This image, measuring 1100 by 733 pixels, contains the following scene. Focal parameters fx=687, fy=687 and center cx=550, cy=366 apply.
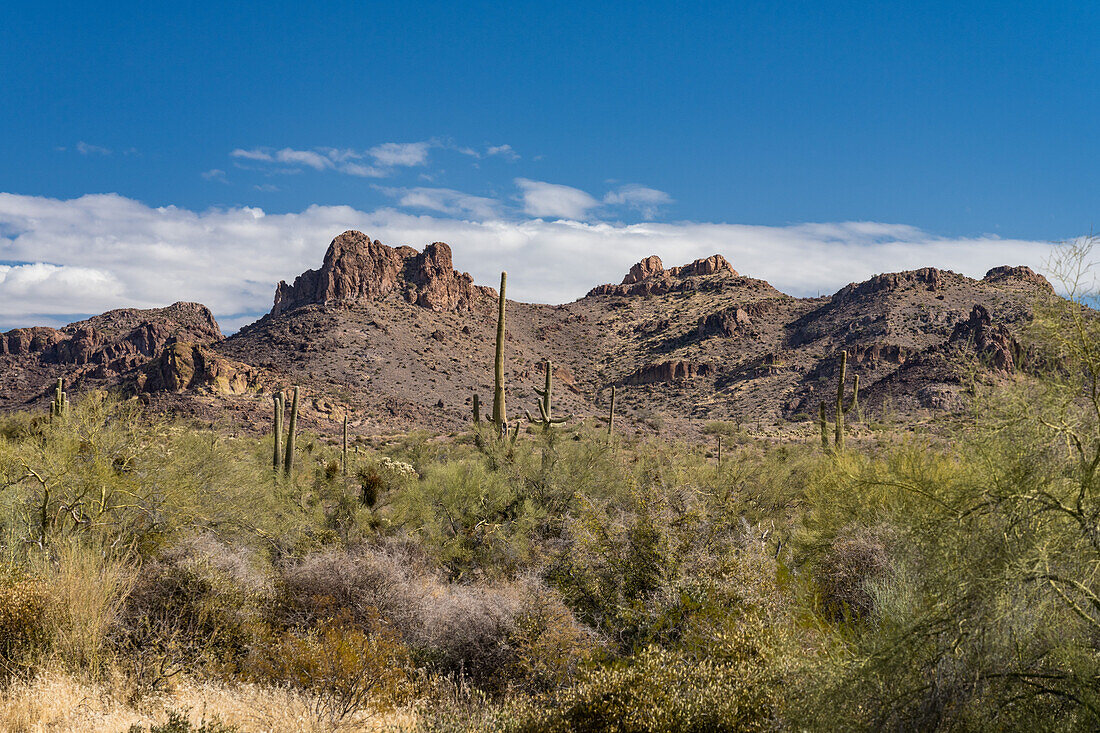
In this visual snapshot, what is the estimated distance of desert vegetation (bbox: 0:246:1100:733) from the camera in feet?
14.4

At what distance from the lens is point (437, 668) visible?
8.70 m

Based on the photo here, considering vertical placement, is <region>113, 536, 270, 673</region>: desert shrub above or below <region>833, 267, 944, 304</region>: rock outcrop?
below

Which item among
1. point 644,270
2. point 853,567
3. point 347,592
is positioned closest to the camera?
point 347,592

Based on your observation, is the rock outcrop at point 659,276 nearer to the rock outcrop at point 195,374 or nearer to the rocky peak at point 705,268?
the rocky peak at point 705,268

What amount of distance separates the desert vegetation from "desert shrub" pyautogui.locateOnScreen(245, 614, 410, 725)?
37mm

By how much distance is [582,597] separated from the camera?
9.31m

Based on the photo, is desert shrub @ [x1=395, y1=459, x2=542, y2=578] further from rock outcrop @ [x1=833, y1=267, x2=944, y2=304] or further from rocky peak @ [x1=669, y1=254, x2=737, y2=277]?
rocky peak @ [x1=669, y1=254, x2=737, y2=277]

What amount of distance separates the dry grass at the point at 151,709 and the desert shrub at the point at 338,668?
0.61 feet

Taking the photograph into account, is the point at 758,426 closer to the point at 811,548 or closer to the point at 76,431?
the point at 811,548

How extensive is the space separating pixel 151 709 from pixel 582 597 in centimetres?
507

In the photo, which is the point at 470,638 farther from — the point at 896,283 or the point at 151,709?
the point at 896,283

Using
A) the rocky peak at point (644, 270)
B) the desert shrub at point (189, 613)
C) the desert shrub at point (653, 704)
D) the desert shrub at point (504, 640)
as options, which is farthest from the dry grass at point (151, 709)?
the rocky peak at point (644, 270)

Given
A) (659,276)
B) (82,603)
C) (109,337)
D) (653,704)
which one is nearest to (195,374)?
(109,337)

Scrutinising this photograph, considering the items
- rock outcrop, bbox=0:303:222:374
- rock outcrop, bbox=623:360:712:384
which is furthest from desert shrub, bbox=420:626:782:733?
rock outcrop, bbox=0:303:222:374
